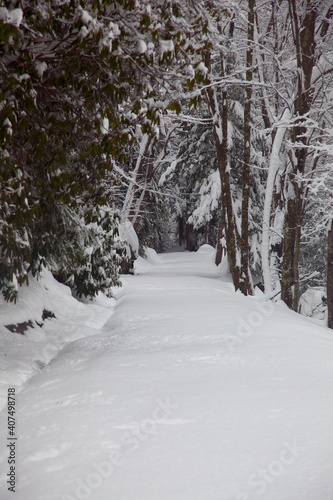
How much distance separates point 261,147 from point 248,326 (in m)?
17.2

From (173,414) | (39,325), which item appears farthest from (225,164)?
(173,414)

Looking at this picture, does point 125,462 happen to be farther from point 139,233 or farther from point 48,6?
point 139,233

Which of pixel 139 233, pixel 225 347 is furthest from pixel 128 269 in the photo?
pixel 225 347

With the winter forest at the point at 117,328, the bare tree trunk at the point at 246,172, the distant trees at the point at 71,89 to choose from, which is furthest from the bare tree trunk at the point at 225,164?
the distant trees at the point at 71,89

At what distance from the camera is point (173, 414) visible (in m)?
3.52

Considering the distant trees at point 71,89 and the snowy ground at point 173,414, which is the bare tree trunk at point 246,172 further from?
the distant trees at point 71,89

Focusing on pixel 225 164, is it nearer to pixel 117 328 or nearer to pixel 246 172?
pixel 246 172

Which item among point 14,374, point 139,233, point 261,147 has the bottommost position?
point 14,374

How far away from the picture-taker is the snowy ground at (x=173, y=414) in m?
2.61

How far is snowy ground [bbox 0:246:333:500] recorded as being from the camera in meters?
2.61

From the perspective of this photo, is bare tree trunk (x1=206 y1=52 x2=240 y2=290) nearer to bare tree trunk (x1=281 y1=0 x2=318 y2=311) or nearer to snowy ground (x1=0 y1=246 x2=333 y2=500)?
bare tree trunk (x1=281 y1=0 x2=318 y2=311)

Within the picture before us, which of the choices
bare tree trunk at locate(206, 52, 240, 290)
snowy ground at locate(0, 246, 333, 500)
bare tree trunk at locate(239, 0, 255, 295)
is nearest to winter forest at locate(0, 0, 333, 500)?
snowy ground at locate(0, 246, 333, 500)

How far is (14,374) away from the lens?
5027 millimetres

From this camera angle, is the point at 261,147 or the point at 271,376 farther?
the point at 261,147
